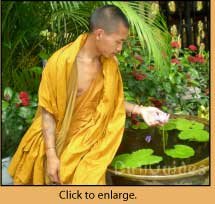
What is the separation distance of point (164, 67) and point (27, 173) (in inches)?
42.7

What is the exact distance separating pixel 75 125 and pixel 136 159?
412mm

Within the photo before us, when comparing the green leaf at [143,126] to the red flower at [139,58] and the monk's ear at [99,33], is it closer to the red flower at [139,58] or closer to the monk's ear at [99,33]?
the red flower at [139,58]

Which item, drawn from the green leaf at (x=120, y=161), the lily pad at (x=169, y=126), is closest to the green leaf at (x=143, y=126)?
the lily pad at (x=169, y=126)

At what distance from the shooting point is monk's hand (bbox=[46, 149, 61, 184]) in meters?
2.61

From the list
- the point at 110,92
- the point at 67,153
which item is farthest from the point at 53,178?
the point at 110,92

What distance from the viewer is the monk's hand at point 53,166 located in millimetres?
2613

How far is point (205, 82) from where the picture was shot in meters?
3.94

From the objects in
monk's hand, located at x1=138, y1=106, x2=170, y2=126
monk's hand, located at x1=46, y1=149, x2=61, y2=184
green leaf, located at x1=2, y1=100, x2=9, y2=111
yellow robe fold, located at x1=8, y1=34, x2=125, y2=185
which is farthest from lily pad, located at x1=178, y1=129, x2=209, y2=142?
green leaf, located at x1=2, y1=100, x2=9, y2=111

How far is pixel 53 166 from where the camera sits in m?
2.61

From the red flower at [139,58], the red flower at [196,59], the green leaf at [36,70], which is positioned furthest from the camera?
the red flower at [196,59]

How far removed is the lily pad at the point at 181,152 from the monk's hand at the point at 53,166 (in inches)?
26.9

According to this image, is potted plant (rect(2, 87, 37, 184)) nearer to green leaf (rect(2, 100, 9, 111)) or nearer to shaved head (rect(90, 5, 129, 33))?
green leaf (rect(2, 100, 9, 111))

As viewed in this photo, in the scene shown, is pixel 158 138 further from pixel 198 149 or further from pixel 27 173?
pixel 27 173

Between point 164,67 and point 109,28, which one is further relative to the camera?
point 164,67
